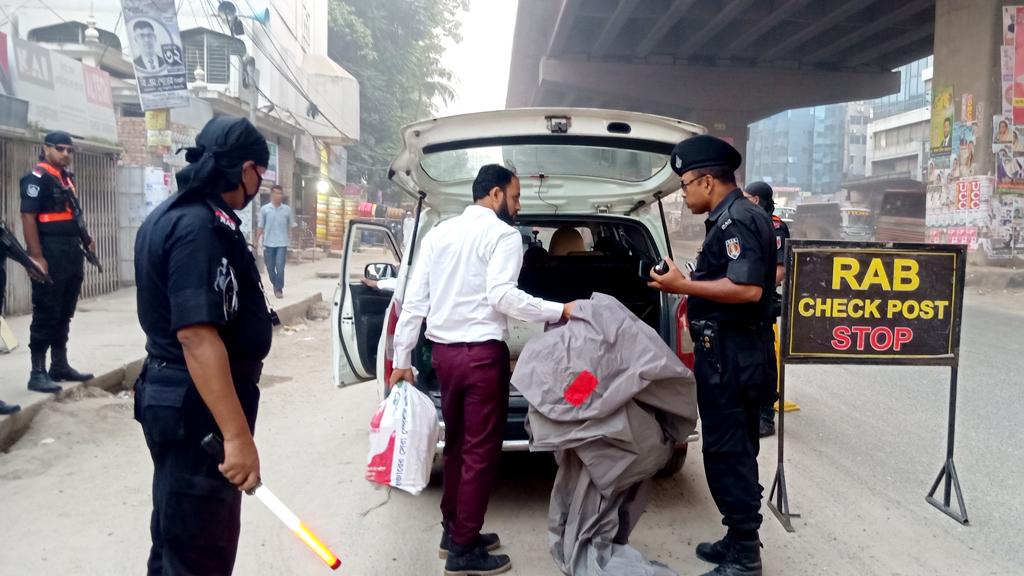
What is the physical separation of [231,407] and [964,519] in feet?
11.3

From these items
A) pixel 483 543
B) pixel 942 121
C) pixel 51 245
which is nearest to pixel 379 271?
pixel 483 543

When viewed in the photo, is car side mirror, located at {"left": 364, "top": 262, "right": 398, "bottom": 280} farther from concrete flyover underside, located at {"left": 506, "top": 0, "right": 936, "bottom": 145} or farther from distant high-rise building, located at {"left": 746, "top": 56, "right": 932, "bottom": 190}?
distant high-rise building, located at {"left": 746, "top": 56, "right": 932, "bottom": 190}

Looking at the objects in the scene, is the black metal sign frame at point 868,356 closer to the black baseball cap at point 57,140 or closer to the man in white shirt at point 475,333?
the man in white shirt at point 475,333

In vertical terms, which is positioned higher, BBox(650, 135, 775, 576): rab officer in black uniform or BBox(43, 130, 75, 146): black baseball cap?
BBox(43, 130, 75, 146): black baseball cap

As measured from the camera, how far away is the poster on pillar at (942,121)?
1548 centimetres

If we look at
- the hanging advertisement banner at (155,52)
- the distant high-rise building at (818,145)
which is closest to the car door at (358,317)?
the hanging advertisement banner at (155,52)

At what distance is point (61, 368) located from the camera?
18.6 feet

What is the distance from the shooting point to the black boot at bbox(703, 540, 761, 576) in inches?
120

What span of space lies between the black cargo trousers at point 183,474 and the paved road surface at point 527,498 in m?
1.23

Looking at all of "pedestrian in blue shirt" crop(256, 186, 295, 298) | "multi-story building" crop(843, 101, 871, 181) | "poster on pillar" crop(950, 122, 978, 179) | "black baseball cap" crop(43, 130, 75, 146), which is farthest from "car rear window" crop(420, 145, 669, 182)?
"multi-story building" crop(843, 101, 871, 181)

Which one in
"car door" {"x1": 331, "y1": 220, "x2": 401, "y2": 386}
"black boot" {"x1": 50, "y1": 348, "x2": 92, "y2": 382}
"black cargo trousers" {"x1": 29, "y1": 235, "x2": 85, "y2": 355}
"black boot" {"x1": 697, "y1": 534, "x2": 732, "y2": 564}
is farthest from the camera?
"black boot" {"x1": 50, "y1": 348, "x2": 92, "y2": 382}

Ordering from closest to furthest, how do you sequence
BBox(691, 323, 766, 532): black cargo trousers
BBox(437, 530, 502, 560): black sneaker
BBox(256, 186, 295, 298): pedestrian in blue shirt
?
BBox(691, 323, 766, 532): black cargo trousers
BBox(437, 530, 502, 560): black sneaker
BBox(256, 186, 295, 298): pedestrian in blue shirt

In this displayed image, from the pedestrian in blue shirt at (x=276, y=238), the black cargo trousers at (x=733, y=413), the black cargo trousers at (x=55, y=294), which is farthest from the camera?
the pedestrian in blue shirt at (x=276, y=238)

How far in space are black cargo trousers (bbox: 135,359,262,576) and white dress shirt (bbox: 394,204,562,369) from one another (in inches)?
46.1
